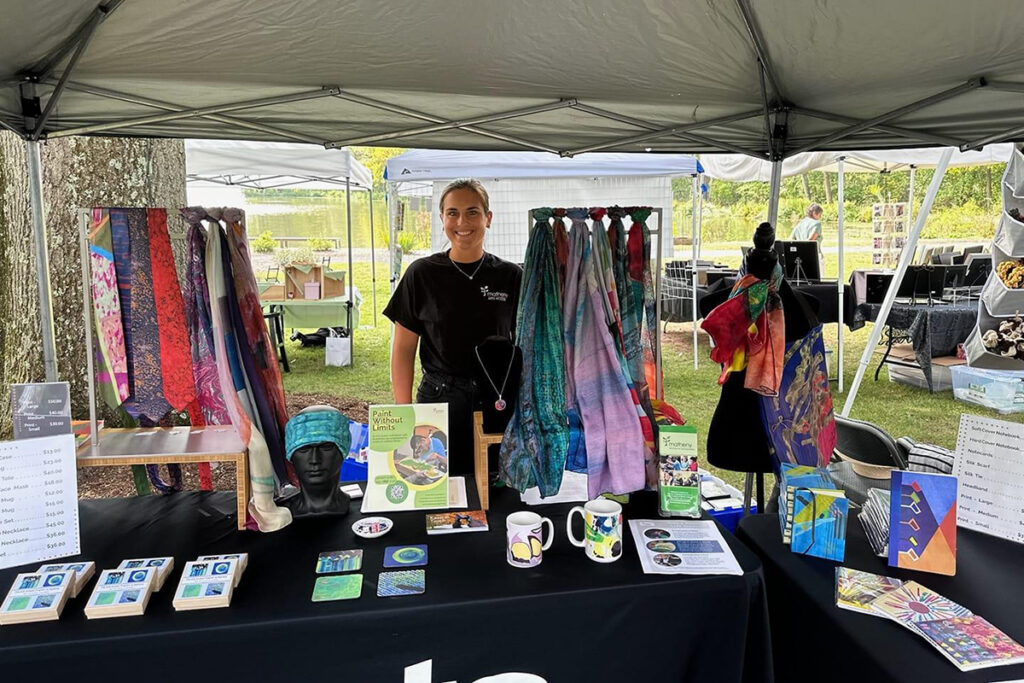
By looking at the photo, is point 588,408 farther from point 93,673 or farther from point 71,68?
point 71,68

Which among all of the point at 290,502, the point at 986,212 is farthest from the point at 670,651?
the point at 986,212

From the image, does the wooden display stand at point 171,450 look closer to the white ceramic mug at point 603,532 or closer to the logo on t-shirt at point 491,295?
the white ceramic mug at point 603,532

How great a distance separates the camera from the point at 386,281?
14672 mm

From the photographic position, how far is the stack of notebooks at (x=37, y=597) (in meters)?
1.21

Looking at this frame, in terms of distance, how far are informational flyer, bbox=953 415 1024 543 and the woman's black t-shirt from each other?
1341 mm

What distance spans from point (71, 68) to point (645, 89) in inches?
68.6

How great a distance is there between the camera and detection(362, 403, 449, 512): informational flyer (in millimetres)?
1585

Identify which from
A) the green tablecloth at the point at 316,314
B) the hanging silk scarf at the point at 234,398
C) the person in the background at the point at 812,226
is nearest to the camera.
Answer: the hanging silk scarf at the point at 234,398

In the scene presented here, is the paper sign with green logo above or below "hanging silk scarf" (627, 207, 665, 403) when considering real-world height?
below

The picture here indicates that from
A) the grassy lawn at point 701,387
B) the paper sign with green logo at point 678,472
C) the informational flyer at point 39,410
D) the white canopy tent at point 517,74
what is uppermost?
the white canopy tent at point 517,74

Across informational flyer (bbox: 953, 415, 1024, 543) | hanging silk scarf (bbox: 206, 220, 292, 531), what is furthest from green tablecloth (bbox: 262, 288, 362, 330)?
informational flyer (bbox: 953, 415, 1024, 543)

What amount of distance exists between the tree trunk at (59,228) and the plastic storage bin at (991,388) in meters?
6.12

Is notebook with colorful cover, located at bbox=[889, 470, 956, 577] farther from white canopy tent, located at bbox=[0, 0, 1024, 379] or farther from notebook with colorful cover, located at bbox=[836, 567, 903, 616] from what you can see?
white canopy tent, located at bbox=[0, 0, 1024, 379]

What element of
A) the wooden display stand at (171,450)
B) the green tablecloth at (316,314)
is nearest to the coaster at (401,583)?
the wooden display stand at (171,450)
